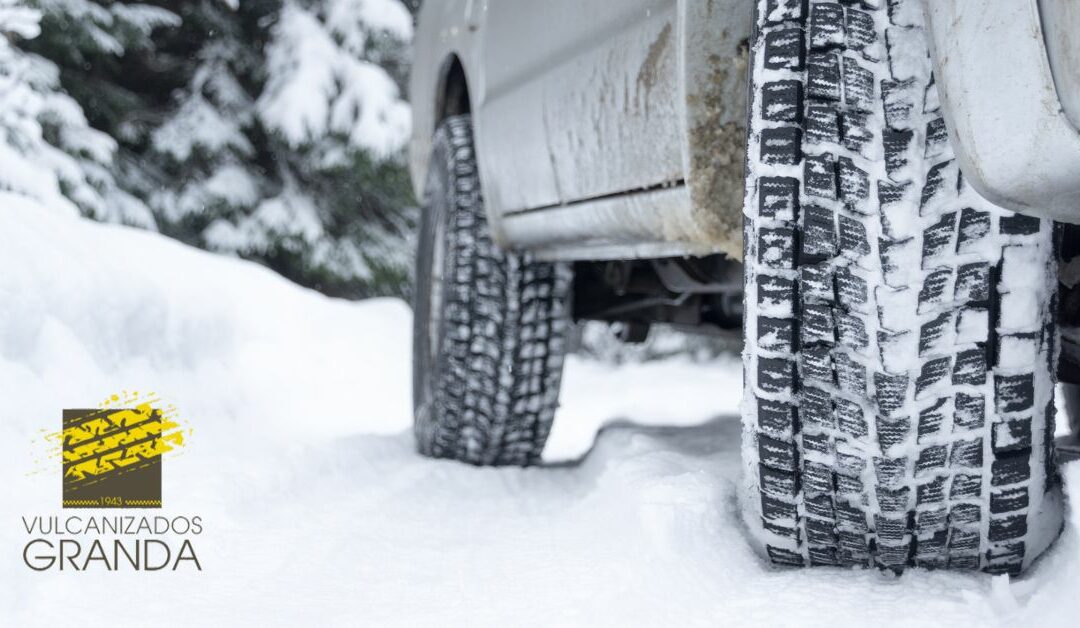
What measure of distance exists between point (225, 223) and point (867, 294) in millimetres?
7508

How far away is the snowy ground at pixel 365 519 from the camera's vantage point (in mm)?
1212

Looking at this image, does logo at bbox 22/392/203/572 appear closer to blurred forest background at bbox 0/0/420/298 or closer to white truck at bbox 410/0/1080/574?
white truck at bbox 410/0/1080/574

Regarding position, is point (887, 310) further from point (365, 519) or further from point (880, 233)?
point (365, 519)

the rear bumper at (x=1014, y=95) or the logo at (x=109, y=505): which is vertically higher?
the rear bumper at (x=1014, y=95)

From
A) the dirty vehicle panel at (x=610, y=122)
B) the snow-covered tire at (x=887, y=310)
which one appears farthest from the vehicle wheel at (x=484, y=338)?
the snow-covered tire at (x=887, y=310)

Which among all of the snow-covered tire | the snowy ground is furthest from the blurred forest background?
the snow-covered tire

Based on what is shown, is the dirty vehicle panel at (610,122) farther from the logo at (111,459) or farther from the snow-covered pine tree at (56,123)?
the snow-covered pine tree at (56,123)

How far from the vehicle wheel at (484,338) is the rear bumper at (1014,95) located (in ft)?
4.67

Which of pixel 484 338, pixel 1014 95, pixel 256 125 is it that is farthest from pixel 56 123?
pixel 1014 95

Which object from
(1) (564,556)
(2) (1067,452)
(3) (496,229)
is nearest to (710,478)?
(1) (564,556)

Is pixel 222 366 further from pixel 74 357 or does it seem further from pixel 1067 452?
pixel 1067 452

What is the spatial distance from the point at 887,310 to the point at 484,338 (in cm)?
128

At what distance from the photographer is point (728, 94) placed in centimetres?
132

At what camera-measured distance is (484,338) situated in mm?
2285
